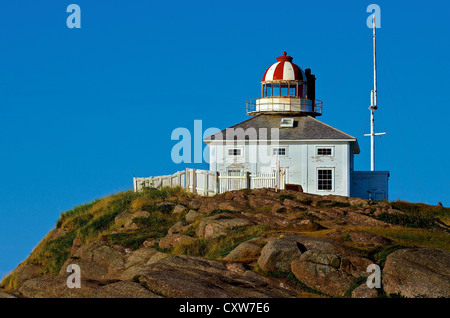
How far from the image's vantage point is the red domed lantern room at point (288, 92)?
45719 millimetres

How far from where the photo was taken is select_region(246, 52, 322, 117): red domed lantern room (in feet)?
150

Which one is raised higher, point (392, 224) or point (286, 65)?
point (286, 65)

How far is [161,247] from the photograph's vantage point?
2430 centimetres

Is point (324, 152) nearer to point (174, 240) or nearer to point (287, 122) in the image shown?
point (287, 122)

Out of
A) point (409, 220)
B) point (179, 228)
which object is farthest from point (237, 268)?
point (409, 220)

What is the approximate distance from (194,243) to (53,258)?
917cm

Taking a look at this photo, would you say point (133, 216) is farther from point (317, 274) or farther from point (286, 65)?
point (286, 65)

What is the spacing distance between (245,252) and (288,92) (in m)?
27.9

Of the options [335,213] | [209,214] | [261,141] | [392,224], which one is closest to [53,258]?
[209,214]

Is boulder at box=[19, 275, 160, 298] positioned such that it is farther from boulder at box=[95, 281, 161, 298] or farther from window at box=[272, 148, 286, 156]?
window at box=[272, 148, 286, 156]

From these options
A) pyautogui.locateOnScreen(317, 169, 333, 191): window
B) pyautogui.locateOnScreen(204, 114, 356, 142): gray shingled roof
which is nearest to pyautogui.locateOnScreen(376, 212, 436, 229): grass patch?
pyautogui.locateOnScreen(317, 169, 333, 191): window

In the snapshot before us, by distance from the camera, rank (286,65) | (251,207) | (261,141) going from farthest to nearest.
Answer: (286,65) → (261,141) → (251,207)

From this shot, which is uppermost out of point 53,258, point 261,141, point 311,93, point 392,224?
point 311,93
